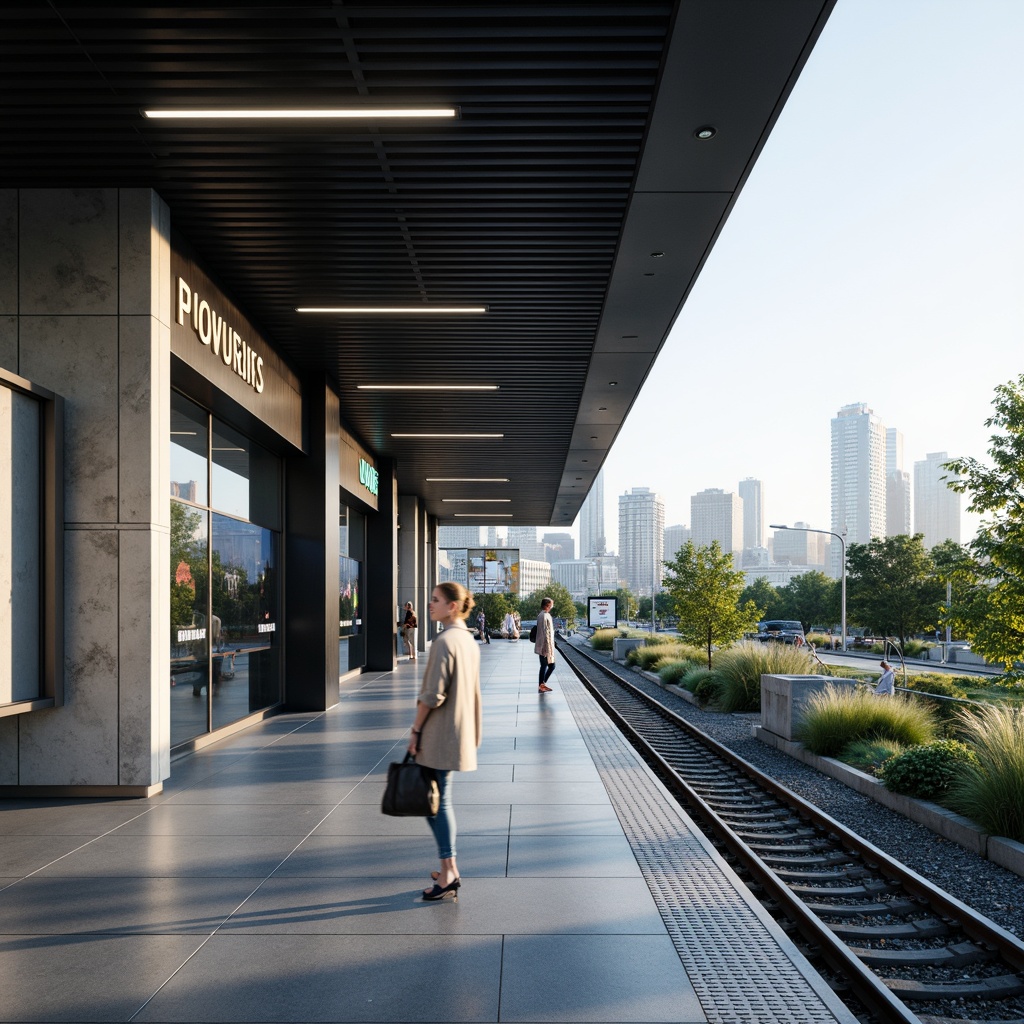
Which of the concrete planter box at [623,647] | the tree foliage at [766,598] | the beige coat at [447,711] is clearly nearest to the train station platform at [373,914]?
Result: the beige coat at [447,711]

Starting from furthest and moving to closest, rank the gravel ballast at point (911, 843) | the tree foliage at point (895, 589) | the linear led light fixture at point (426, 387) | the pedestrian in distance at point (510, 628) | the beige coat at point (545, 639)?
the pedestrian in distance at point (510, 628) < the tree foliage at point (895, 589) < the beige coat at point (545, 639) < the linear led light fixture at point (426, 387) < the gravel ballast at point (911, 843)

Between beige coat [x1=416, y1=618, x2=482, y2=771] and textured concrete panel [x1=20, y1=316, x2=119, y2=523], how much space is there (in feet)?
14.8

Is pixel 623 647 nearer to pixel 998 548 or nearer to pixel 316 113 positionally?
pixel 998 548

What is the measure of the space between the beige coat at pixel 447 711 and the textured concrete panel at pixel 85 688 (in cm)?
433

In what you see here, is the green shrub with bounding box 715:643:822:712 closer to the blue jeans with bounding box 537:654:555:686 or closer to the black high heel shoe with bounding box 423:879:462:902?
the blue jeans with bounding box 537:654:555:686

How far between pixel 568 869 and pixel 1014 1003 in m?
2.65

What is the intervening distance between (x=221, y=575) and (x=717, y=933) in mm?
8975

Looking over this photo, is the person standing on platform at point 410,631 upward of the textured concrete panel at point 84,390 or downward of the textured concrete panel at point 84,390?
downward

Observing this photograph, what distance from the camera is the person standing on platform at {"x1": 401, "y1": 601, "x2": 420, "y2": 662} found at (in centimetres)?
2980

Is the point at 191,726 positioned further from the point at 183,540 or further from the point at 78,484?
the point at 78,484

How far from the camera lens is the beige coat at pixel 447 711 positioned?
5.36 metres

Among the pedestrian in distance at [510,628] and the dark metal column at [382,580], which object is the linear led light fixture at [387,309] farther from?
the pedestrian in distance at [510,628]

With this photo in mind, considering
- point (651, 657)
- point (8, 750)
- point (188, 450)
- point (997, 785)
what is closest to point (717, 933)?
point (997, 785)

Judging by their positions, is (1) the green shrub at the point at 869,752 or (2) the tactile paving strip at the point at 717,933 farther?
(1) the green shrub at the point at 869,752
